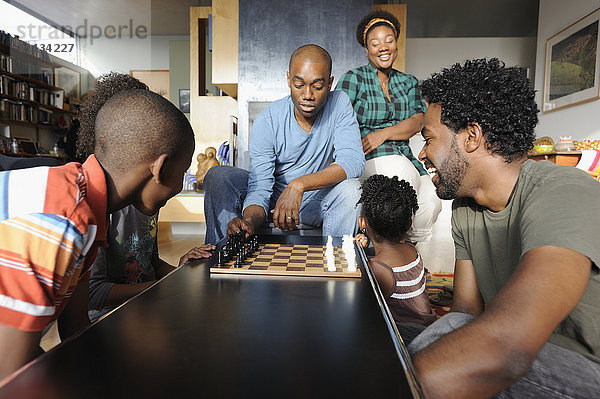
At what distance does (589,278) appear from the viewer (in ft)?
2.23

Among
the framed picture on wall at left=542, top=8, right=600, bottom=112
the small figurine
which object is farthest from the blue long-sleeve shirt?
the framed picture on wall at left=542, top=8, right=600, bottom=112

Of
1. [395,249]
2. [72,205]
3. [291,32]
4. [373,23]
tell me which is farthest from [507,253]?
[291,32]

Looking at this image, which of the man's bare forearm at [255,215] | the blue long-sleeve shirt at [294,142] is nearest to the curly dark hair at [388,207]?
the blue long-sleeve shirt at [294,142]

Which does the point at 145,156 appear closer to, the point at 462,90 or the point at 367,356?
the point at 367,356

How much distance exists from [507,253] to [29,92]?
7.58 meters

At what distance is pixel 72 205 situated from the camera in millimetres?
660

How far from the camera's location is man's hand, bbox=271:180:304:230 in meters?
1.59

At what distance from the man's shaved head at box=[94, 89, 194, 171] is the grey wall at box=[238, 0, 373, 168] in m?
2.93

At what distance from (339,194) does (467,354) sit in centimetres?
124

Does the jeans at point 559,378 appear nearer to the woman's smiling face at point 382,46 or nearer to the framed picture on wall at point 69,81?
the woman's smiling face at point 382,46

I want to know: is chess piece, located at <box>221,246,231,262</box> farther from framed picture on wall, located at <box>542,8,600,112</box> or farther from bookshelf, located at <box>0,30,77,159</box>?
bookshelf, located at <box>0,30,77,159</box>

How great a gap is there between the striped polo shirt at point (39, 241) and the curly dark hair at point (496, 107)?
0.80m

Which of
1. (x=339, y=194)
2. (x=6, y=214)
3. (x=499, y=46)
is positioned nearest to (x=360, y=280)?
(x=6, y=214)

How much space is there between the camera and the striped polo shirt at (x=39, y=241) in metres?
0.58
